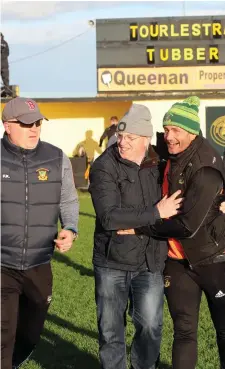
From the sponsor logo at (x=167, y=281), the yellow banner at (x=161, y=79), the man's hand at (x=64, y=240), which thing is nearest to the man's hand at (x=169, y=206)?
the sponsor logo at (x=167, y=281)

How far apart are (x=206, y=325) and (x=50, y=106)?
23252 mm

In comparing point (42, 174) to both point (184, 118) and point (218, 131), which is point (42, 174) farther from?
point (218, 131)

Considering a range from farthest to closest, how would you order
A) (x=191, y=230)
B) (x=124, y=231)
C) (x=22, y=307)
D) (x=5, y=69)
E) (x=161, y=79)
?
(x=161, y=79) < (x=5, y=69) < (x=22, y=307) < (x=124, y=231) < (x=191, y=230)

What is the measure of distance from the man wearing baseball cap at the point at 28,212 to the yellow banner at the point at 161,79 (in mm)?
22709

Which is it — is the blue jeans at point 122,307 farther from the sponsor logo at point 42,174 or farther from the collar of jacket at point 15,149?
the collar of jacket at point 15,149

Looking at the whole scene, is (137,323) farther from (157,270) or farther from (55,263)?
(55,263)

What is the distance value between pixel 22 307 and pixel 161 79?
75.5 feet

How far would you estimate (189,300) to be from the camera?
5.55 meters

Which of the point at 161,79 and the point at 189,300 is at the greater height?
the point at 161,79

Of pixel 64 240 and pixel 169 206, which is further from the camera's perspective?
pixel 64 240

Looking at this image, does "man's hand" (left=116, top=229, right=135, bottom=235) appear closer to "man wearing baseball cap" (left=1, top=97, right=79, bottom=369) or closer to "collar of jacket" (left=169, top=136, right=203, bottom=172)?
"man wearing baseball cap" (left=1, top=97, right=79, bottom=369)

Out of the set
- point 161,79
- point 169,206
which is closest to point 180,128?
point 169,206

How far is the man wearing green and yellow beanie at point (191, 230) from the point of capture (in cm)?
534

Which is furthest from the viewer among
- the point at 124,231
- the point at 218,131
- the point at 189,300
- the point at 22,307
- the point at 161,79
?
the point at 218,131
